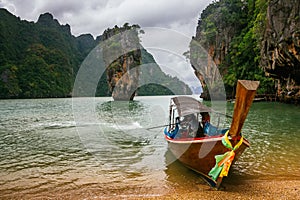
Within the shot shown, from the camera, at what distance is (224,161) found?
14.2 feet

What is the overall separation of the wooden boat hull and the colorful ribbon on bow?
0.30 feet

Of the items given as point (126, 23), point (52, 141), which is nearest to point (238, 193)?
point (52, 141)

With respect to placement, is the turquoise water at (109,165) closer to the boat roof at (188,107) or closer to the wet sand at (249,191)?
the wet sand at (249,191)

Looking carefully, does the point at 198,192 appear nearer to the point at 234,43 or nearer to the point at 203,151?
the point at 203,151

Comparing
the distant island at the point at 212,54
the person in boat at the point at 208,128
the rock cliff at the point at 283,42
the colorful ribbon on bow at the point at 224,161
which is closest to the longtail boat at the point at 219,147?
the colorful ribbon on bow at the point at 224,161

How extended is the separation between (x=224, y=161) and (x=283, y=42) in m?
14.6

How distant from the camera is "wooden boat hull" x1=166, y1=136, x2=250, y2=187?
443cm

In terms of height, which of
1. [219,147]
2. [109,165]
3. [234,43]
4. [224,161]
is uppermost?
[234,43]

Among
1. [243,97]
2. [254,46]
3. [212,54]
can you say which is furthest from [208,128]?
[212,54]

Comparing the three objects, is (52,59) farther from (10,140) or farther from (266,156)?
(266,156)

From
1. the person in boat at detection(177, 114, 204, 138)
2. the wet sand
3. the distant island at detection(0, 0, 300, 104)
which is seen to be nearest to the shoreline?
the wet sand

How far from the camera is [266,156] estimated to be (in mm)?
6949

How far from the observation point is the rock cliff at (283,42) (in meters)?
14.6

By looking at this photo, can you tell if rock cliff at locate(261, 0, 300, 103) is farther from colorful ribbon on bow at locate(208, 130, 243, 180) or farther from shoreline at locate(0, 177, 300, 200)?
colorful ribbon on bow at locate(208, 130, 243, 180)
